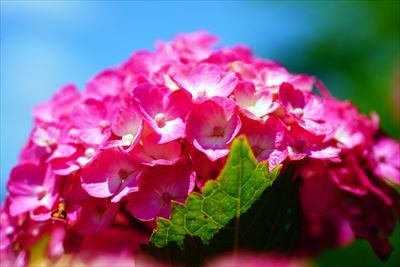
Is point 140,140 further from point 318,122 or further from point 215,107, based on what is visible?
point 318,122

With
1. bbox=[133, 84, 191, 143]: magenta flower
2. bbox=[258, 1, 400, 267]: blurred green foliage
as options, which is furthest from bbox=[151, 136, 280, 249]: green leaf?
bbox=[258, 1, 400, 267]: blurred green foliage

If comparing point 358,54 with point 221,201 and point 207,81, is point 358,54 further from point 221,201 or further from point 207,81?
point 221,201

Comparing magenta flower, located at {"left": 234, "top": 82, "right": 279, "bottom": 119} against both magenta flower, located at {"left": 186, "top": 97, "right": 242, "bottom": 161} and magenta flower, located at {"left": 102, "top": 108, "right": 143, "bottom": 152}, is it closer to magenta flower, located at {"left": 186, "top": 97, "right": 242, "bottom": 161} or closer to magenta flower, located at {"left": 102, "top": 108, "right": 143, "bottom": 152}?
magenta flower, located at {"left": 186, "top": 97, "right": 242, "bottom": 161}

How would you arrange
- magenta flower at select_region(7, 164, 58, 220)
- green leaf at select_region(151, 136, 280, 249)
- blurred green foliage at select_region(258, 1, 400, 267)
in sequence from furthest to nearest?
1. blurred green foliage at select_region(258, 1, 400, 267)
2. magenta flower at select_region(7, 164, 58, 220)
3. green leaf at select_region(151, 136, 280, 249)

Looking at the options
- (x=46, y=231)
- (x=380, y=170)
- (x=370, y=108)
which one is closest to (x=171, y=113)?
(x=46, y=231)

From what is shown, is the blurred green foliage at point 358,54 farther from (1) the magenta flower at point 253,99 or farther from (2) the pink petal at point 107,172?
(2) the pink petal at point 107,172

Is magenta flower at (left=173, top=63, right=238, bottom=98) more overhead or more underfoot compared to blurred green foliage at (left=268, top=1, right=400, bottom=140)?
more overhead

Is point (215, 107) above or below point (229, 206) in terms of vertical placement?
above

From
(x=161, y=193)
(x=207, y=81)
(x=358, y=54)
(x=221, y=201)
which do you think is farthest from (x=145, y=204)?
(x=358, y=54)

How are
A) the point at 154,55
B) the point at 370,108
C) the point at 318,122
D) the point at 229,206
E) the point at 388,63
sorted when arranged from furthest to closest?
the point at 388,63
the point at 370,108
the point at 154,55
the point at 318,122
the point at 229,206
